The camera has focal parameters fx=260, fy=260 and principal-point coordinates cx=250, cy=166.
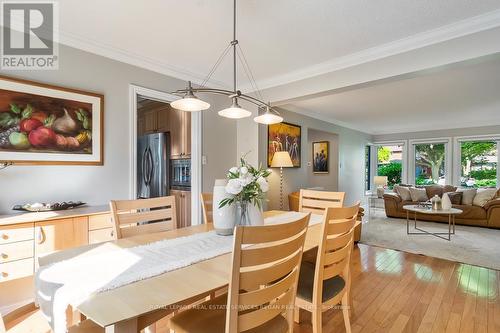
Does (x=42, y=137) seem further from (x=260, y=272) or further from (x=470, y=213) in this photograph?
(x=470, y=213)

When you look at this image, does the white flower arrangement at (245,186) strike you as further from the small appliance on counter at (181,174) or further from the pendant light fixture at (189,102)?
the small appliance on counter at (181,174)

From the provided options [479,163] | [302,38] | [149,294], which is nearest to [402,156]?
[479,163]

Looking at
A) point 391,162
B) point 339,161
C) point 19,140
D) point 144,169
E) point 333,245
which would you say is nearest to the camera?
point 333,245

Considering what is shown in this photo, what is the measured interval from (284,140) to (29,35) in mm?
3779

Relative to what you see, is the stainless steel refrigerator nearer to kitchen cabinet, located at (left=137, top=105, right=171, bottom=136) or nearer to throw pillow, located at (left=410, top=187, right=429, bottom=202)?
kitchen cabinet, located at (left=137, top=105, right=171, bottom=136)

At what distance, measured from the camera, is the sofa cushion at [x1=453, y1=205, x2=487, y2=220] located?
517 cm

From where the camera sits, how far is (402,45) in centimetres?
262

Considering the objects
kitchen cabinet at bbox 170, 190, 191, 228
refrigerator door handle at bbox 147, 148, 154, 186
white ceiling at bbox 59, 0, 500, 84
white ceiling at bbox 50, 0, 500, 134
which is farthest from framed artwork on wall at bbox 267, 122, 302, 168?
refrigerator door handle at bbox 147, 148, 154, 186

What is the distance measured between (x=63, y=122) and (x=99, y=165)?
51 centimetres

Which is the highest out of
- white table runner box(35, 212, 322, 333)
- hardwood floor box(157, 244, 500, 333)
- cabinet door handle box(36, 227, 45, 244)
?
white table runner box(35, 212, 322, 333)

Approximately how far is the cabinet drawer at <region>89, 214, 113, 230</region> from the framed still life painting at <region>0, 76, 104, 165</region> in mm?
652

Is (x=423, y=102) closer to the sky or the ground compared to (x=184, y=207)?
closer to the sky

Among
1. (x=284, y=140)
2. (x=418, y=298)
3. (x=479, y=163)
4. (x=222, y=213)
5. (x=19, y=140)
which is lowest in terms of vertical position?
(x=418, y=298)

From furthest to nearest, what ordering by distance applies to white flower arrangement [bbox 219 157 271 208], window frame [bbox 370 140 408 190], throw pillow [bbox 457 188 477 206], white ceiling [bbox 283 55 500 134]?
window frame [bbox 370 140 408 190] → throw pillow [bbox 457 188 477 206] → white ceiling [bbox 283 55 500 134] → white flower arrangement [bbox 219 157 271 208]
